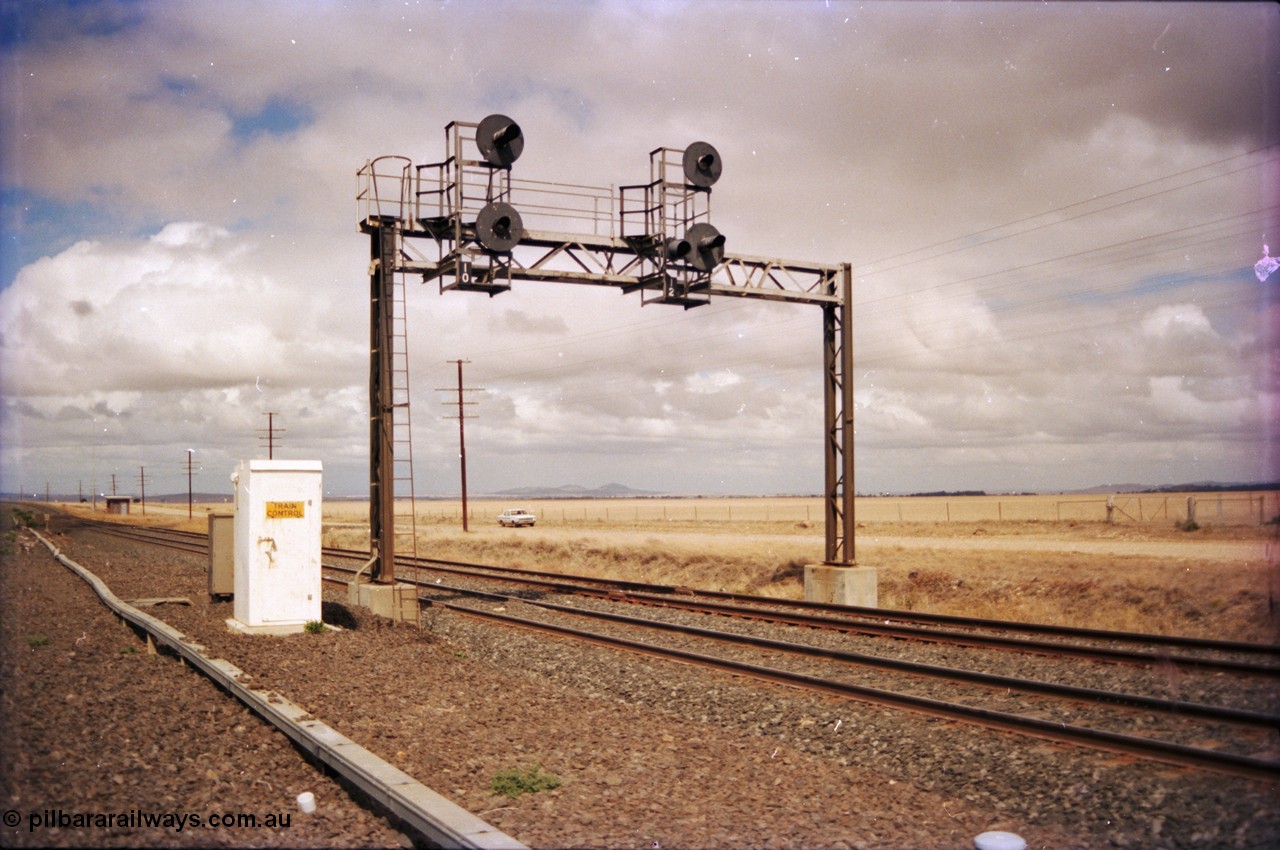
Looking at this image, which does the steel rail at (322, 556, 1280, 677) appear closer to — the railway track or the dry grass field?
the railway track

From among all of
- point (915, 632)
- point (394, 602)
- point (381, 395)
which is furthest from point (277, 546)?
point (915, 632)

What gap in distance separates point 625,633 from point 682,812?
893cm

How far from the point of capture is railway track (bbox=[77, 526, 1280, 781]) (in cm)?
849

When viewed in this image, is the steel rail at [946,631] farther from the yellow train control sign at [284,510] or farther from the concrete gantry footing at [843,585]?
the yellow train control sign at [284,510]

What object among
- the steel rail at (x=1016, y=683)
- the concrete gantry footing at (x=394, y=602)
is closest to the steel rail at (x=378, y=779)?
the concrete gantry footing at (x=394, y=602)

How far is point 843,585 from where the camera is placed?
19.5 metres

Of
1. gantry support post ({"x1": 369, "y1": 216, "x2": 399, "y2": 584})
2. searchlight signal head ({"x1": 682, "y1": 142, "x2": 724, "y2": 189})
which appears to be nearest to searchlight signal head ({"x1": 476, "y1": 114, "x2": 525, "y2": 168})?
gantry support post ({"x1": 369, "y1": 216, "x2": 399, "y2": 584})

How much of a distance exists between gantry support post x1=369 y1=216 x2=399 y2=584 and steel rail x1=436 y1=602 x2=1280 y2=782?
5.64 metres

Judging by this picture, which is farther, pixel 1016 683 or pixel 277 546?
pixel 277 546

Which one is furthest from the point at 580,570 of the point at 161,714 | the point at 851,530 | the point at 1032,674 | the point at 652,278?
the point at 161,714

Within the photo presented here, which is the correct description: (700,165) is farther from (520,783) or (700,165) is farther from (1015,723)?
(520,783)

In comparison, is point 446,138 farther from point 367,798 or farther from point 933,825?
point 933,825

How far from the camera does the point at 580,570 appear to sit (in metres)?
32.2

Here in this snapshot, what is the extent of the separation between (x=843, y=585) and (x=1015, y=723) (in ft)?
35.6
